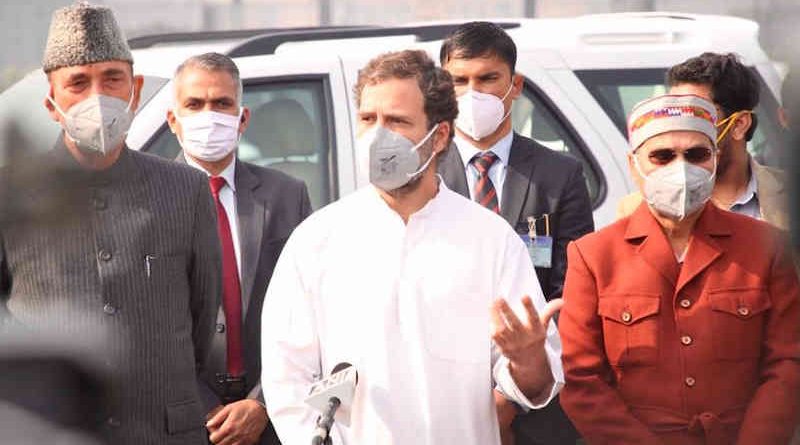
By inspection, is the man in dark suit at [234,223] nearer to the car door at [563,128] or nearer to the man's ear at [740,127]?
the man's ear at [740,127]

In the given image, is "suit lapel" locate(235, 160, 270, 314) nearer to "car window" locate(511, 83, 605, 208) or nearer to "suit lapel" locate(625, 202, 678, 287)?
"suit lapel" locate(625, 202, 678, 287)

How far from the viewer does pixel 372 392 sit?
3.36 m

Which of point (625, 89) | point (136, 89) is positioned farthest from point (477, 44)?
point (625, 89)

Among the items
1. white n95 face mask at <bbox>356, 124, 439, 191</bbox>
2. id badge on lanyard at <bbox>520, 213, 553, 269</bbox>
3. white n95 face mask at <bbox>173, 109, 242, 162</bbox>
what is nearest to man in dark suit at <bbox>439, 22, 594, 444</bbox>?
id badge on lanyard at <bbox>520, 213, 553, 269</bbox>

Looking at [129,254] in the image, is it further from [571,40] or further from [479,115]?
[571,40]

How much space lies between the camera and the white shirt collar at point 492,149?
4.76 metres

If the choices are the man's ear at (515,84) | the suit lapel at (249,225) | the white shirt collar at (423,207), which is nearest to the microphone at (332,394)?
the white shirt collar at (423,207)

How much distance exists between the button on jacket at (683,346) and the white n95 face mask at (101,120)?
1.27 meters

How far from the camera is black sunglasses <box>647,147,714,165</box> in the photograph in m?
3.98

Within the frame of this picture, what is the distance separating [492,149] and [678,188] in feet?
3.39

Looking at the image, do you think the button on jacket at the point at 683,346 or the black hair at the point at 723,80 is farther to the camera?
the black hair at the point at 723,80

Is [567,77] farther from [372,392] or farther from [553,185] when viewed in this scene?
[372,392]

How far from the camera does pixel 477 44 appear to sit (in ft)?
16.0

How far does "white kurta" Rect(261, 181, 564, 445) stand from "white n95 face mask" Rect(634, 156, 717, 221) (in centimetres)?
57
